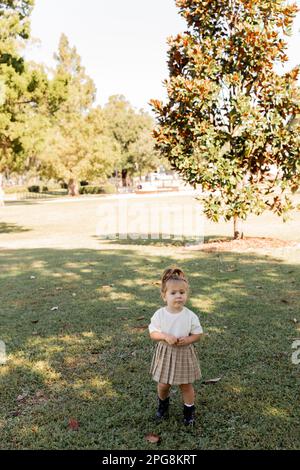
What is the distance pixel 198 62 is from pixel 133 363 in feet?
27.7

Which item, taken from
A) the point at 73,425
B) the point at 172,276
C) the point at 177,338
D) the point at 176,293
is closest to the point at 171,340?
the point at 177,338

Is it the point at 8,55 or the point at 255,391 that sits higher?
the point at 8,55

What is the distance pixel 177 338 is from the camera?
10.8ft

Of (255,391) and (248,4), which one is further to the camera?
(248,4)

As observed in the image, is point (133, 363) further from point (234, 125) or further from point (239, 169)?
point (234, 125)

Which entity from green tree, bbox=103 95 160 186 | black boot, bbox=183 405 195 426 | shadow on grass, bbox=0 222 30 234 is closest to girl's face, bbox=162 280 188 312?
black boot, bbox=183 405 195 426

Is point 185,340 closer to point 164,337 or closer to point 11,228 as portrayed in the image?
point 164,337

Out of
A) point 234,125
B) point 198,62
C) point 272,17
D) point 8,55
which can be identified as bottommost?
point 234,125

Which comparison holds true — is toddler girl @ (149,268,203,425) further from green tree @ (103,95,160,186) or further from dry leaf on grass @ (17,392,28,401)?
green tree @ (103,95,160,186)

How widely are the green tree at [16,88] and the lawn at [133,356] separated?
10066 millimetres

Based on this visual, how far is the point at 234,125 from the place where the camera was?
36.2 feet

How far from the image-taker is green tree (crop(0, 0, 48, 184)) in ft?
57.6
